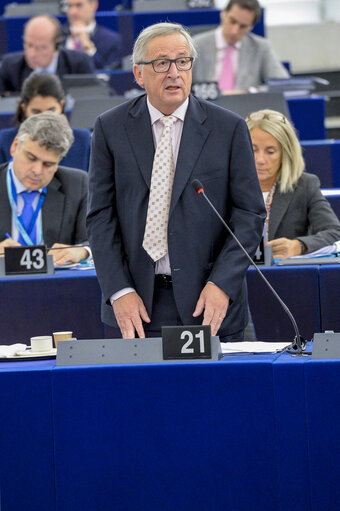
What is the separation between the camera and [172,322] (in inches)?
99.3

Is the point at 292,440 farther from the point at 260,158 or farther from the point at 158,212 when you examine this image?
the point at 260,158

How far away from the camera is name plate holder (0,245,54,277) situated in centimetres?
340

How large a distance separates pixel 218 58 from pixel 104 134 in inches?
163

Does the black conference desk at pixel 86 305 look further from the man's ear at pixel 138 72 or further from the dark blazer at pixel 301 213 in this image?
the man's ear at pixel 138 72

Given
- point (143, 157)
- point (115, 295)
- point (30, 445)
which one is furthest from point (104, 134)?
point (30, 445)

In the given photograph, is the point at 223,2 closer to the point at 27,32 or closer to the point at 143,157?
the point at 27,32

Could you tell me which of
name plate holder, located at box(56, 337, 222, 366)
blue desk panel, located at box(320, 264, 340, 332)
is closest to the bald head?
blue desk panel, located at box(320, 264, 340, 332)

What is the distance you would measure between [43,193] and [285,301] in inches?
37.7

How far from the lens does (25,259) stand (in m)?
3.40

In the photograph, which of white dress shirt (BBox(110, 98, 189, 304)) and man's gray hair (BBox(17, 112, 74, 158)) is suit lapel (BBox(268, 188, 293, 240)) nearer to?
man's gray hair (BBox(17, 112, 74, 158))

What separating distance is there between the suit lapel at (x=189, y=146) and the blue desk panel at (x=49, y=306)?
3.25ft

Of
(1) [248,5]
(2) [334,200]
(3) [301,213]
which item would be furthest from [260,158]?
(1) [248,5]

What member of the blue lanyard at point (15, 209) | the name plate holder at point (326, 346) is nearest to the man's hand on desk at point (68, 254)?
the blue lanyard at point (15, 209)

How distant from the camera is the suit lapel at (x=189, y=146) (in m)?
2.44
